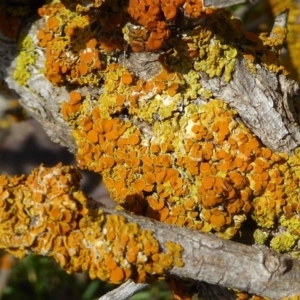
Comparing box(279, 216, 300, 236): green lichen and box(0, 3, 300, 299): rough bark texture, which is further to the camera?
box(279, 216, 300, 236): green lichen

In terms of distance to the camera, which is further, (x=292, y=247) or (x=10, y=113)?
(x=10, y=113)

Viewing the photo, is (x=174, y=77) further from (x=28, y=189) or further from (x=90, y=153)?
(x=28, y=189)

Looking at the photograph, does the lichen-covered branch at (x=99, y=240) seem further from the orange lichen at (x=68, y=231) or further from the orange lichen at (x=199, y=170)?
the orange lichen at (x=199, y=170)

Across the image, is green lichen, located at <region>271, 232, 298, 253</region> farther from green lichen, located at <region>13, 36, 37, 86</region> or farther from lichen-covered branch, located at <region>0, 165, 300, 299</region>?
green lichen, located at <region>13, 36, 37, 86</region>

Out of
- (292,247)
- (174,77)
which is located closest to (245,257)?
(292,247)

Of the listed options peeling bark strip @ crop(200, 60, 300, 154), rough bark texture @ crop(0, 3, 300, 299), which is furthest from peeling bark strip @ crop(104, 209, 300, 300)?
peeling bark strip @ crop(200, 60, 300, 154)

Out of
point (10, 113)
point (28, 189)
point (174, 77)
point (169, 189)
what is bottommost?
point (10, 113)


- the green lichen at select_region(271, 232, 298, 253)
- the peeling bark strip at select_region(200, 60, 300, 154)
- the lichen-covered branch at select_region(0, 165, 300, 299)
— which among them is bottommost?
the green lichen at select_region(271, 232, 298, 253)
